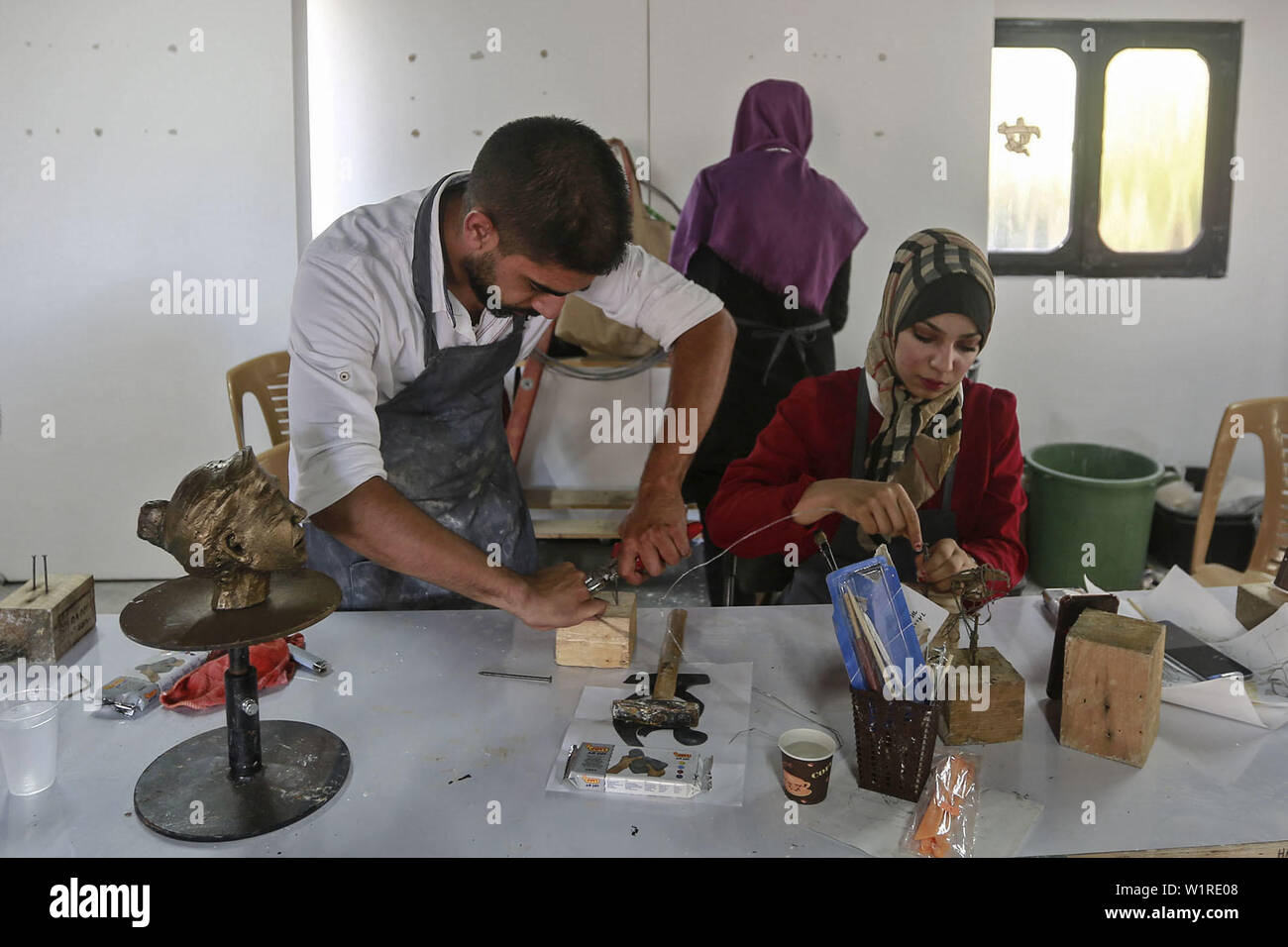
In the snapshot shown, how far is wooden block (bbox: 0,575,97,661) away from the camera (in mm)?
1788

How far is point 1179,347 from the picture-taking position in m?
4.71

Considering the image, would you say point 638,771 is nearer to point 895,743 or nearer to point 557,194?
point 895,743

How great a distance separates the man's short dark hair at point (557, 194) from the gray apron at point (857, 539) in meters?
0.76

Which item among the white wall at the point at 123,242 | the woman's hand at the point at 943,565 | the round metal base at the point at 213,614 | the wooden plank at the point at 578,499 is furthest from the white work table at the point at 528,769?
the white wall at the point at 123,242

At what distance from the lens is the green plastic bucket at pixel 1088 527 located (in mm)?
4047

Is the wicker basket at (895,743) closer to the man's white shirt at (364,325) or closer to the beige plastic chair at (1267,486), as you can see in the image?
the man's white shirt at (364,325)

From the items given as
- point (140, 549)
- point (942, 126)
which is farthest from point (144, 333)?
point (942, 126)

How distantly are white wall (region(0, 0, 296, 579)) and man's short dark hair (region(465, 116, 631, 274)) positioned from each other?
269 centimetres

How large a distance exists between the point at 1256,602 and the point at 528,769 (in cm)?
131

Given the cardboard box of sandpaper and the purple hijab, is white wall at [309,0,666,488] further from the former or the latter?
the cardboard box of sandpaper

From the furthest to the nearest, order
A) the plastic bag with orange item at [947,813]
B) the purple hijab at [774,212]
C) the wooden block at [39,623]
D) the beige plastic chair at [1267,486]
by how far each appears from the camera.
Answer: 1. the purple hijab at [774,212]
2. the beige plastic chair at [1267,486]
3. the wooden block at [39,623]
4. the plastic bag with orange item at [947,813]

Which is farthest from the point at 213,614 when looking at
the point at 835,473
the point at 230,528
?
the point at 835,473
